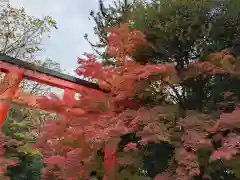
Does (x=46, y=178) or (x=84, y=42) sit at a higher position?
(x=84, y=42)

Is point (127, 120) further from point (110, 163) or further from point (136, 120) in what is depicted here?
point (110, 163)

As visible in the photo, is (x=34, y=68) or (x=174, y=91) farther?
(x=34, y=68)

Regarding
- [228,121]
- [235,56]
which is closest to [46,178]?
[228,121]

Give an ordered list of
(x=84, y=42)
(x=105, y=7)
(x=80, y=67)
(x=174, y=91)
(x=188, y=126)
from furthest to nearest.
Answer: (x=84, y=42)
(x=105, y=7)
(x=174, y=91)
(x=80, y=67)
(x=188, y=126)

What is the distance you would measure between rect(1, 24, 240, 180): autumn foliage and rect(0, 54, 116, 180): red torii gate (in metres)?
0.37

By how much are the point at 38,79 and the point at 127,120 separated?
6.34 feet

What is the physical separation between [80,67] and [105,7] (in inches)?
200

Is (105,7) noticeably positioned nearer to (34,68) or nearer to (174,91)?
(34,68)

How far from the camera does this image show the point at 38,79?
5227 mm

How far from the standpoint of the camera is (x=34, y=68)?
5.19 metres

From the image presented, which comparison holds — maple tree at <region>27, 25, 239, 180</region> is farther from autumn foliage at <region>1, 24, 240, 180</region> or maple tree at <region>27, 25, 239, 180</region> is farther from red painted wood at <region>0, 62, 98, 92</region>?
red painted wood at <region>0, 62, 98, 92</region>

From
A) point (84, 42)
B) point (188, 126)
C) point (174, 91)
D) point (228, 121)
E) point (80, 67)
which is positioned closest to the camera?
point (228, 121)

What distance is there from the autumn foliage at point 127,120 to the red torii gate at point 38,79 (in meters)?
0.37

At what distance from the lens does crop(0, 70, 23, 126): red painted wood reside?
4.90 meters
